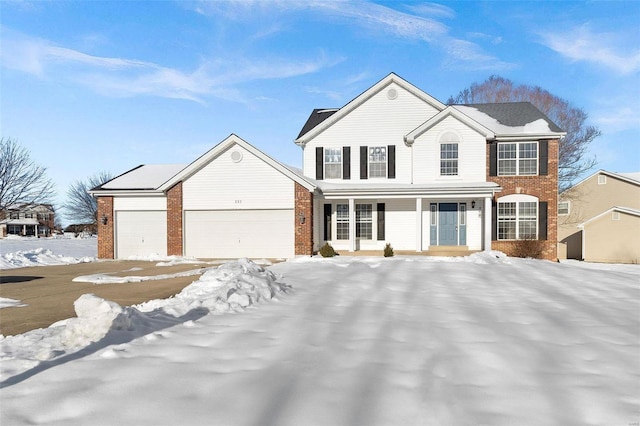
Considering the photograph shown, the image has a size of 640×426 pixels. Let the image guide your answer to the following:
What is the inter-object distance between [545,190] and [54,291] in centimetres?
1883

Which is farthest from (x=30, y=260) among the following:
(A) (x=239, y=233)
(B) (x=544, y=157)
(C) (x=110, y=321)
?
(B) (x=544, y=157)

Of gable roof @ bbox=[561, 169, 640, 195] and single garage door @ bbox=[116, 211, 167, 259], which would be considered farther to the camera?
gable roof @ bbox=[561, 169, 640, 195]

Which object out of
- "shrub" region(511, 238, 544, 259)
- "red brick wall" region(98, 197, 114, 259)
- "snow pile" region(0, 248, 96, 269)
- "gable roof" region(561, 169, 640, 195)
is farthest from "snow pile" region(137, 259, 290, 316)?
"gable roof" region(561, 169, 640, 195)

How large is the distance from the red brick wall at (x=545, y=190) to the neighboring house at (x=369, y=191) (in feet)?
0.15

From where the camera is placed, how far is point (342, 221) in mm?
18422

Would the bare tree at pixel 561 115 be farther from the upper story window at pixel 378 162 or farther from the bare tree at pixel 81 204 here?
the bare tree at pixel 81 204

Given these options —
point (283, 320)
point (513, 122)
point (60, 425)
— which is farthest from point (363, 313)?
point (513, 122)

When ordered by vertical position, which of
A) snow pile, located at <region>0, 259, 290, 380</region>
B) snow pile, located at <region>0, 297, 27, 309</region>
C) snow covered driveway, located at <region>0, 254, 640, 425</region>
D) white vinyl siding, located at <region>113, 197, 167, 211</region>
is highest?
white vinyl siding, located at <region>113, 197, 167, 211</region>

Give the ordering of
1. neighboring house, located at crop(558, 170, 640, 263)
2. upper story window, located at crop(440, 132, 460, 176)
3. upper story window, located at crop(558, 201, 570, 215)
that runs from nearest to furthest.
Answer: upper story window, located at crop(440, 132, 460, 176), neighboring house, located at crop(558, 170, 640, 263), upper story window, located at crop(558, 201, 570, 215)

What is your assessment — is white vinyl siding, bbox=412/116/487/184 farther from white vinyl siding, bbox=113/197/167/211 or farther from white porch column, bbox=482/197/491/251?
white vinyl siding, bbox=113/197/167/211

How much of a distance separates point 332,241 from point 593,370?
47.8 feet

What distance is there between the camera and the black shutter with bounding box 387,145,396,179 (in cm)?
1806

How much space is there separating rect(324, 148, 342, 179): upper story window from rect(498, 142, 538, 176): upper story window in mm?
7472

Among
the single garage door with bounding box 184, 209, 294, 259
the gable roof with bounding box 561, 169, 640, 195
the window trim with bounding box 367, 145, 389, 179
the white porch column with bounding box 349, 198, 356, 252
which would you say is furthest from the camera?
the gable roof with bounding box 561, 169, 640, 195
